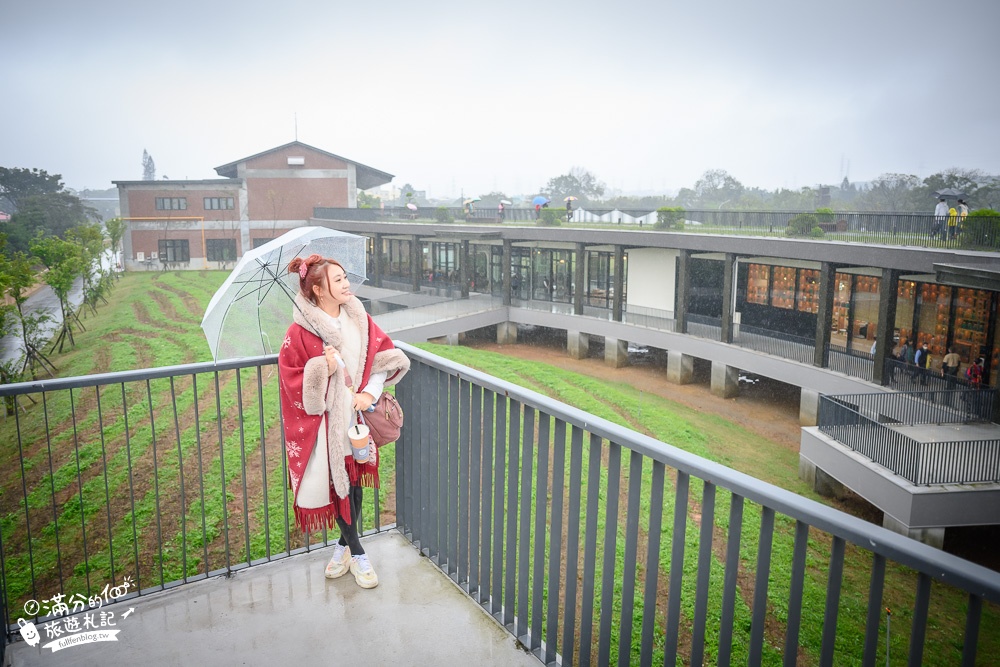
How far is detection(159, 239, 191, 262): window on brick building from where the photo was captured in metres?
46.3

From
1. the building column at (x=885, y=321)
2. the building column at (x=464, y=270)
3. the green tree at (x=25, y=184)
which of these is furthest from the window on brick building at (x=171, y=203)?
the building column at (x=885, y=321)

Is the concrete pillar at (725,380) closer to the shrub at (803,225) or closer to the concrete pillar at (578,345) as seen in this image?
the shrub at (803,225)

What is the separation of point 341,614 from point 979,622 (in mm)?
2536

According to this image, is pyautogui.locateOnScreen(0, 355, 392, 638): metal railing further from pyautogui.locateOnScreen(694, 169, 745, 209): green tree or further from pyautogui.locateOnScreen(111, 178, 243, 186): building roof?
pyautogui.locateOnScreen(694, 169, 745, 209): green tree

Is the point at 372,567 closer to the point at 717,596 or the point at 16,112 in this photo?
the point at 717,596

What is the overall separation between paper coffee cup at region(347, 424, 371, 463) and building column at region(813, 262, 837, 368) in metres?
19.1

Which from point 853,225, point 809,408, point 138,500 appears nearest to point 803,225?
point 853,225

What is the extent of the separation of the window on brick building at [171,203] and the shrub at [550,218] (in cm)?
2824

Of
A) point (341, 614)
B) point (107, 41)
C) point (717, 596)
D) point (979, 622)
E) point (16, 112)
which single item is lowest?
point (717, 596)

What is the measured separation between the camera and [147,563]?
7.02m

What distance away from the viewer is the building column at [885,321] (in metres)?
18.1

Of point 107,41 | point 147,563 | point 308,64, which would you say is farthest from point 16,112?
point 147,563

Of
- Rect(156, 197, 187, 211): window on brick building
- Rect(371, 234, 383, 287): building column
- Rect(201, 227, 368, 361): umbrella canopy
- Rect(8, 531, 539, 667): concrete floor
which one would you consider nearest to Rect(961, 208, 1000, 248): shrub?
Rect(201, 227, 368, 361): umbrella canopy

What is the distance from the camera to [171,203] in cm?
4644
